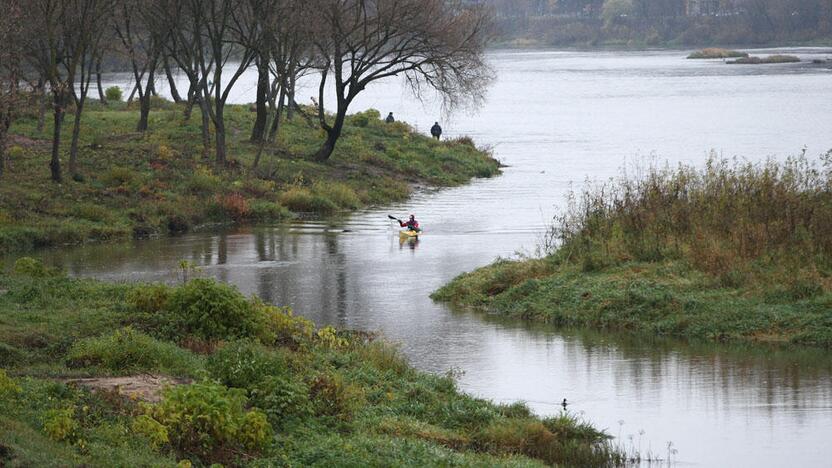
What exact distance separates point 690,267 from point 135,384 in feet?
42.1

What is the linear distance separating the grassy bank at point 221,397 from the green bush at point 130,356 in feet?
0.06

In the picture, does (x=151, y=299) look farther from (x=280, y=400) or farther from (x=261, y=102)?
(x=261, y=102)

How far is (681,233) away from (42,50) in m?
22.0

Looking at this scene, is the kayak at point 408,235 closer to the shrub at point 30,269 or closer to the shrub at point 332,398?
the shrub at point 30,269

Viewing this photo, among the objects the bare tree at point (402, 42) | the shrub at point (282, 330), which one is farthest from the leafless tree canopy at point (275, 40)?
the shrub at point (282, 330)

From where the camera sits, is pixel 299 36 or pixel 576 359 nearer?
pixel 576 359

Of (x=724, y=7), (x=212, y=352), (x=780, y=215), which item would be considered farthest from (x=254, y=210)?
(x=724, y=7)

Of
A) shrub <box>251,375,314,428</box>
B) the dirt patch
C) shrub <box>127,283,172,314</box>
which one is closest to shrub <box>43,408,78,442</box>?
the dirt patch

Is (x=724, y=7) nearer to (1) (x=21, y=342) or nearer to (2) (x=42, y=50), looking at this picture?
(2) (x=42, y=50)

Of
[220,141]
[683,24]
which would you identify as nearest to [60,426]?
[220,141]

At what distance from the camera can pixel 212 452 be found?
10531 mm

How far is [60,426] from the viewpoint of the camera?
9828 mm

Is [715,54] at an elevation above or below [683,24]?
below

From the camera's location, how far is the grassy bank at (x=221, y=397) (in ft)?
34.0
